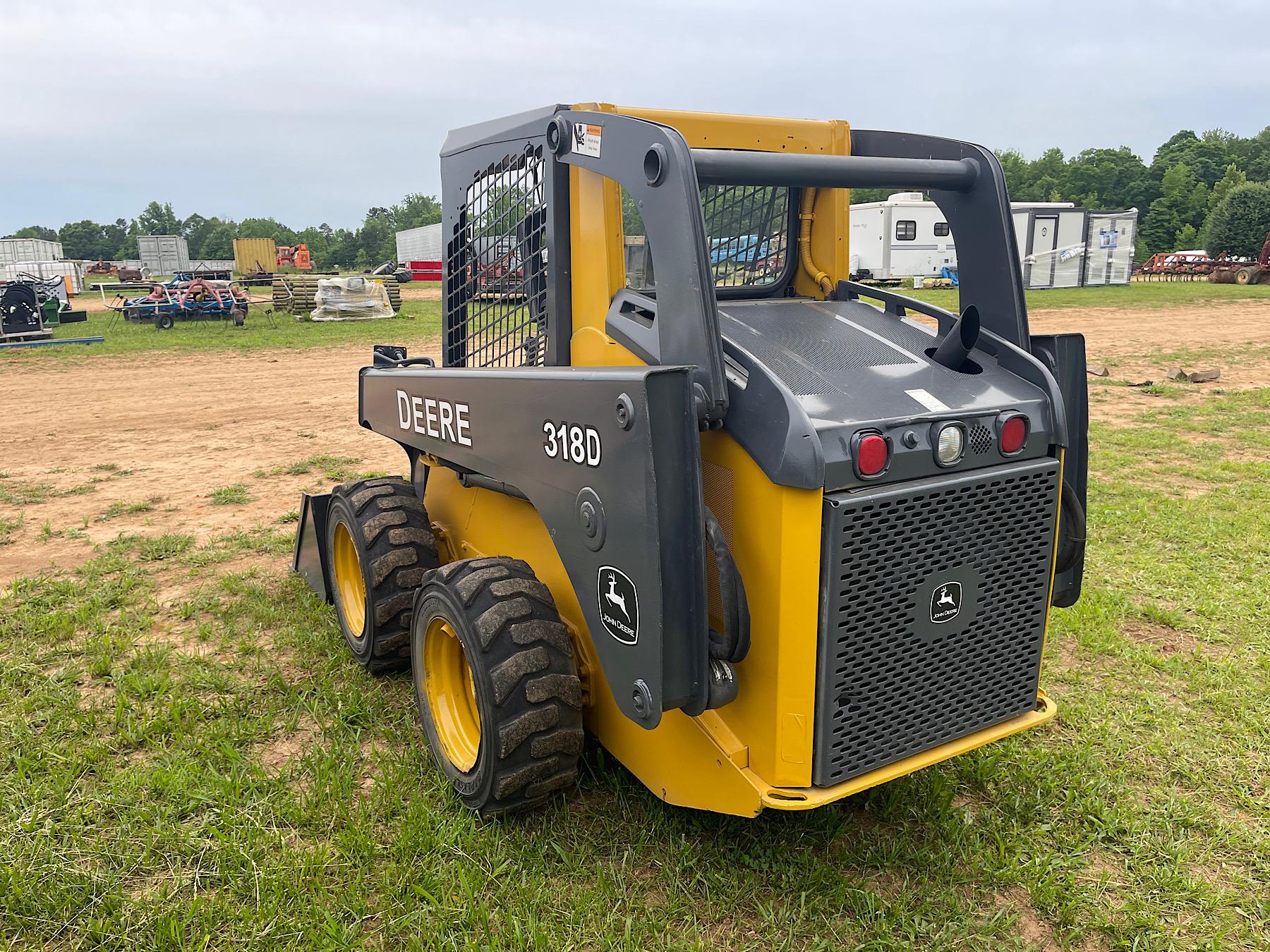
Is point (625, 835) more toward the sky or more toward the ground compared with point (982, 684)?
more toward the ground

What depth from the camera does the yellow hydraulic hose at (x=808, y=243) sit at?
3.42 metres

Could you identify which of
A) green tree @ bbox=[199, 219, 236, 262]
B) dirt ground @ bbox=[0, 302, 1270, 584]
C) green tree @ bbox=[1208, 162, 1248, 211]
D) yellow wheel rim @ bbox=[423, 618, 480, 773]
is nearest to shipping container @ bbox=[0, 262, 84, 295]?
dirt ground @ bbox=[0, 302, 1270, 584]

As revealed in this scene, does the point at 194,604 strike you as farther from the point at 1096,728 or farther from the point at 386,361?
the point at 1096,728

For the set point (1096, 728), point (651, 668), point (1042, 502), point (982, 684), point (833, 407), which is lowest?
point (1096, 728)

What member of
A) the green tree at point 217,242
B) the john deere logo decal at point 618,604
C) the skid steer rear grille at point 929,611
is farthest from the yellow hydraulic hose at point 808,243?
the green tree at point 217,242

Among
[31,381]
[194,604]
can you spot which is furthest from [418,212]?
[194,604]

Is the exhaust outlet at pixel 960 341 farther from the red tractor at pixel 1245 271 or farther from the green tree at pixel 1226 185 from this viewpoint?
the green tree at pixel 1226 185

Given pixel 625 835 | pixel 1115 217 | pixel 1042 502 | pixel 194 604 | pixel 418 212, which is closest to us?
pixel 1042 502

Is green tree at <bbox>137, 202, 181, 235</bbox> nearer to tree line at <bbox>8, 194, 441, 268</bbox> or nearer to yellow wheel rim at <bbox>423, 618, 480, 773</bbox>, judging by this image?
tree line at <bbox>8, 194, 441, 268</bbox>

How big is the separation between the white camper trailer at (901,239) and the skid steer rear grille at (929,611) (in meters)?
30.7

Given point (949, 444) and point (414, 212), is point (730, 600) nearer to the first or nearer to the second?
point (949, 444)

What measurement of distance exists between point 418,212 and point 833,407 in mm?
104051

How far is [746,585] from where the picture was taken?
7.77 feet

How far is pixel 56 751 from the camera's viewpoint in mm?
3373
